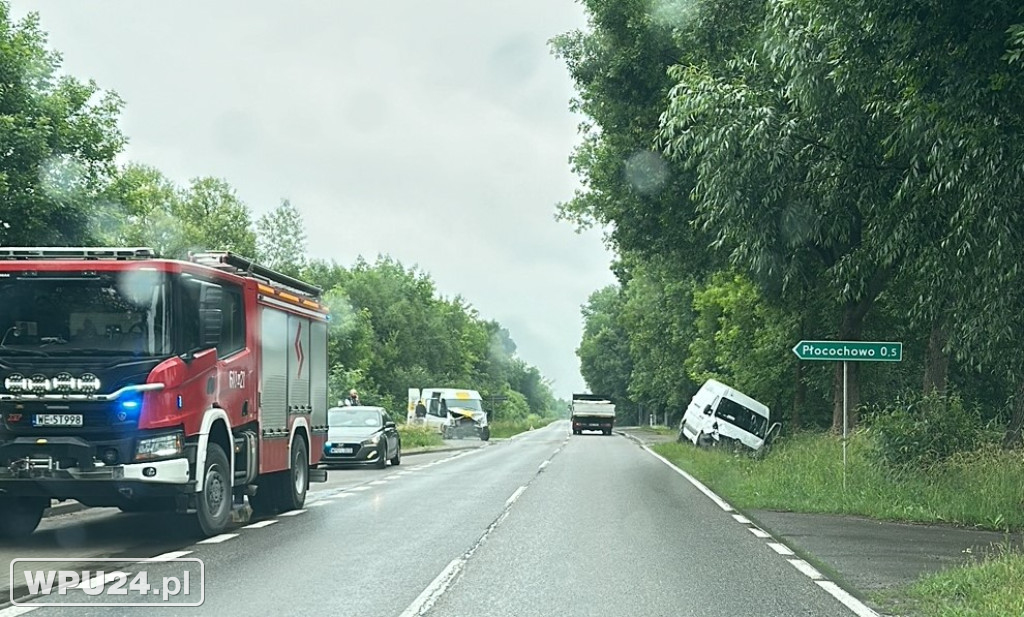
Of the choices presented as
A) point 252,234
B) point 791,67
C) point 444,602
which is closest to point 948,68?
point 791,67

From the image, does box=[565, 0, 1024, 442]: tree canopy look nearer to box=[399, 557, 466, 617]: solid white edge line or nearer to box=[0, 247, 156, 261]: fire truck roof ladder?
box=[399, 557, 466, 617]: solid white edge line

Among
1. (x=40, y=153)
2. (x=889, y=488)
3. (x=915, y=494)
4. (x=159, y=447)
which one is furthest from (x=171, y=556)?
(x=40, y=153)

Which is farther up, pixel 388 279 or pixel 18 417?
pixel 388 279

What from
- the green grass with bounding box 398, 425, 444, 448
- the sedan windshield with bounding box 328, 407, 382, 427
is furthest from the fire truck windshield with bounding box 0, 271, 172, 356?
the green grass with bounding box 398, 425, 444, 448

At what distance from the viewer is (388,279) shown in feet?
371

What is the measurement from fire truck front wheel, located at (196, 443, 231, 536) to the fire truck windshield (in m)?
1.53

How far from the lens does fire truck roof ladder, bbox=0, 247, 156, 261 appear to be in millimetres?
11773

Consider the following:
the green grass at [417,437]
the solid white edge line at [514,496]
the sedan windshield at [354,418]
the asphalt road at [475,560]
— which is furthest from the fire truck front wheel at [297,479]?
the green grass at [417,437]

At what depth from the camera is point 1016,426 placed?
19.2m

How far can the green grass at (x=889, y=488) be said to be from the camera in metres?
14.9

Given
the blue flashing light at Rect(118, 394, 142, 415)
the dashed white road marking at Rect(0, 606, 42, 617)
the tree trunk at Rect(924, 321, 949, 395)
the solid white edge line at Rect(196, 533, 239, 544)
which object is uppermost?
the tree trunk at Rect(924, 321, 949, 395)

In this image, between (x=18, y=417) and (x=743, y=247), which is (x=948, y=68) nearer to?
(x=743, y=247)

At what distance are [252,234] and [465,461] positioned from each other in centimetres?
5105

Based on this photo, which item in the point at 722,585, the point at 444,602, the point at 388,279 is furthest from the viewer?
the point at 388,279
